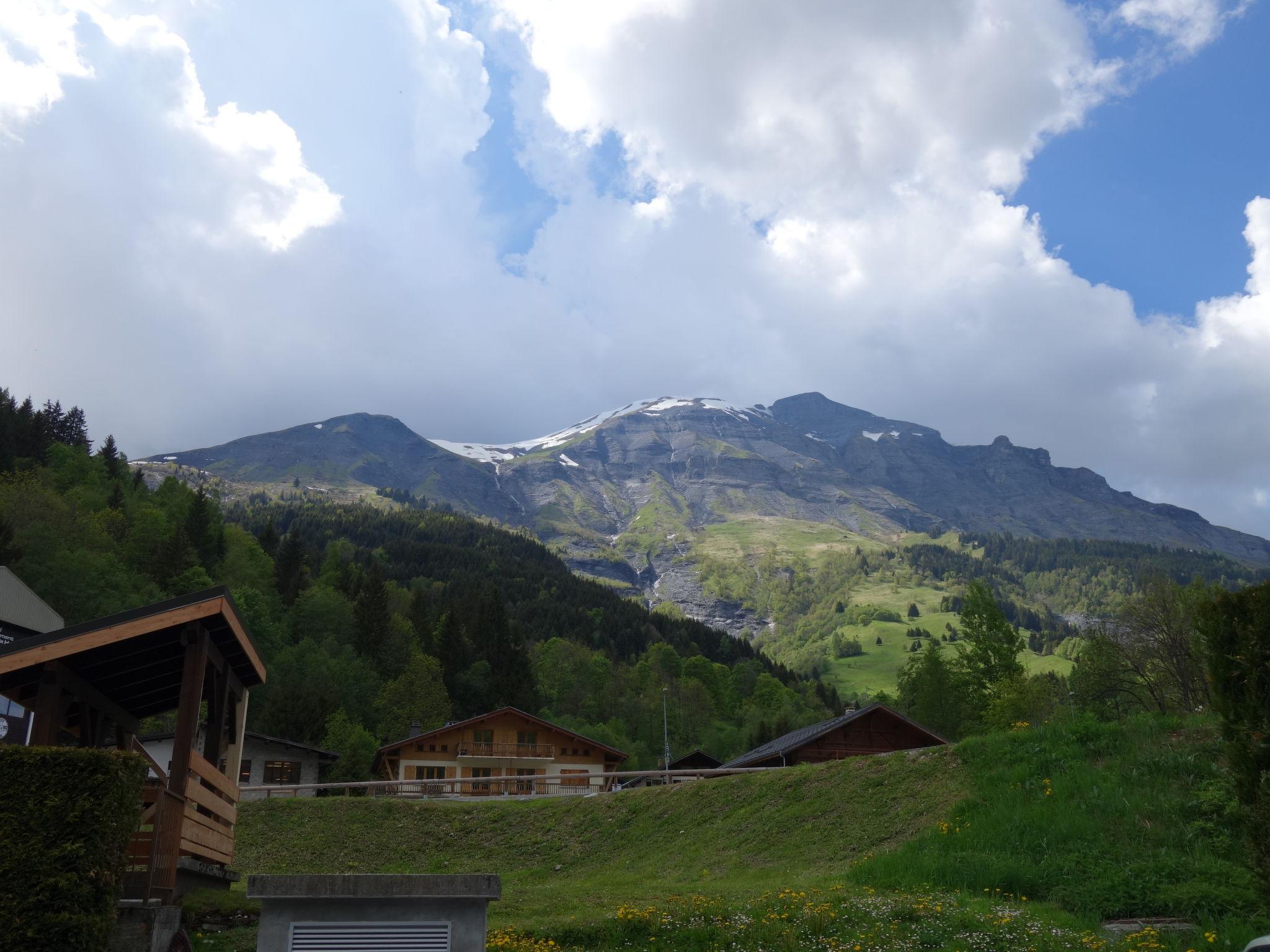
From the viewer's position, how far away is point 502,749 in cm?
6612

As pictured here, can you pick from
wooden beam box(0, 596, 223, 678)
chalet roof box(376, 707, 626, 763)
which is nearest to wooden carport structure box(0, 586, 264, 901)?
wooden beam box(0, 596, 223, 678)

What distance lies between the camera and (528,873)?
1157 inches

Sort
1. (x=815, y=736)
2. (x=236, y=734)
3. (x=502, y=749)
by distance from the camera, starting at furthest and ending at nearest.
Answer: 1. (x=502, y=749)
2. (x=815, y=736)
3. (x=236, y=734)

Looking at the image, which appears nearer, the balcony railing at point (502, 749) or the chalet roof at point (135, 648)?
the chalet roof at point (135, 648)

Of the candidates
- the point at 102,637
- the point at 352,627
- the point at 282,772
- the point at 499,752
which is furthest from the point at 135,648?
the point at 352,627

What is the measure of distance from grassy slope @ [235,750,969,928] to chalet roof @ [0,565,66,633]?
11082mm

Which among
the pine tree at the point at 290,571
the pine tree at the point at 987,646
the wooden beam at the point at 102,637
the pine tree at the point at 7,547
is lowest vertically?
the wooden beam at the point at 102,637

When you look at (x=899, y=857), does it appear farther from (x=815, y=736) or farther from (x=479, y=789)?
(x=479, y=789)

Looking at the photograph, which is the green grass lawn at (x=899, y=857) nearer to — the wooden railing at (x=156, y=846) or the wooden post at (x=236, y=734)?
A: the wooden railing at (x=156, y=846)

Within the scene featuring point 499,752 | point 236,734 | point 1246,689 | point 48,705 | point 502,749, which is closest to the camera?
point 1246,689

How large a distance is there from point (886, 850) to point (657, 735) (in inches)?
3314

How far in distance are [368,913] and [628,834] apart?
2386 centimetres

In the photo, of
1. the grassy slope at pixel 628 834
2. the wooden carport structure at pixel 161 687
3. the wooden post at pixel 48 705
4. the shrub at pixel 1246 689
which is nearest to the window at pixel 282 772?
the grassy slope at pixel 628 834

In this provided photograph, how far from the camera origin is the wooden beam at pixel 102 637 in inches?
473
